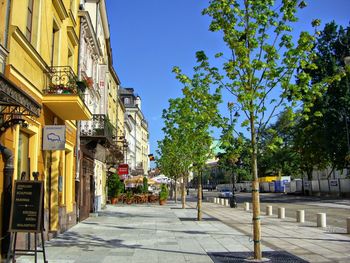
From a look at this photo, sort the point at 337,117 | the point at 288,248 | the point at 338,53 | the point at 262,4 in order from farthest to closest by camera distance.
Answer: the point at 338,53
the point at 337,117
the point at 288,248
the point at 262,4

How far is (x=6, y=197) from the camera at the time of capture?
8.83m

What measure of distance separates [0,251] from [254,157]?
579cm

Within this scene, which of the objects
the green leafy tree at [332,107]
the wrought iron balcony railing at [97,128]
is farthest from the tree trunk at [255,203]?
the green leafy tree at [332,107]

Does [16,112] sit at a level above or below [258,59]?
below

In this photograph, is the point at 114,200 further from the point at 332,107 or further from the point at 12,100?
the point at 12,100

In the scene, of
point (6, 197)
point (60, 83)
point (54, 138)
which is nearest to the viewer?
point (6, 197)

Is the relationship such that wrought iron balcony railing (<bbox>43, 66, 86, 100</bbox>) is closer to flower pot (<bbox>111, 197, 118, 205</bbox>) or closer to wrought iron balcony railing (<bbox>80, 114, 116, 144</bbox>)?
wrought iron balcony railing (<bbox>80, 114, 116, 144</bbox>)

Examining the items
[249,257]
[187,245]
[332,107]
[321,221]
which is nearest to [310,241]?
[187,245]

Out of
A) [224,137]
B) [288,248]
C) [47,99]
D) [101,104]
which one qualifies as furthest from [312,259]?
[101,104]

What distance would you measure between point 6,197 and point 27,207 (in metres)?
0.79

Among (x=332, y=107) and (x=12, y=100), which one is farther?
(x=332, y=107)

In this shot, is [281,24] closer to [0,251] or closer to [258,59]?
[258,59]

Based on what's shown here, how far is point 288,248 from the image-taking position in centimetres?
1179

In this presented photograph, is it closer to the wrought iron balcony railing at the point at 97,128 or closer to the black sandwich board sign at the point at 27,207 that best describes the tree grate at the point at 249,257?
the black sandwich board sign at the point at 27,207
